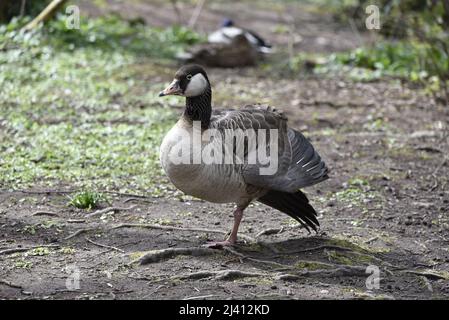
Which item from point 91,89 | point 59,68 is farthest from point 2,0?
point 91,89

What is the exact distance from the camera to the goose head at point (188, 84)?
18.2 ft

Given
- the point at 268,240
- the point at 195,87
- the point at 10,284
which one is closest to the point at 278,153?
the point at 268,240

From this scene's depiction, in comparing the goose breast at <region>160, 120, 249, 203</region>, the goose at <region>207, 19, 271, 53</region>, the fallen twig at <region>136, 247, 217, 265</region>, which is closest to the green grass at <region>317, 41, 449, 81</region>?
the goose at <region>207, 19, 271, 53</region>

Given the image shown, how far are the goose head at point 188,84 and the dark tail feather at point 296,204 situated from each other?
972mm

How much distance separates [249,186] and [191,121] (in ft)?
2.12

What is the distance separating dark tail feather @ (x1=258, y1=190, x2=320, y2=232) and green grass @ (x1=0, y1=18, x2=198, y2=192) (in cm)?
168

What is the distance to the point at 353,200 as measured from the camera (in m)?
7.14

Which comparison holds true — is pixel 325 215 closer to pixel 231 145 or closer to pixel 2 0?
pixel 231 145

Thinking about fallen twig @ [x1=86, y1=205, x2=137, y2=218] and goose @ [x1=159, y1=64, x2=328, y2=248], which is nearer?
goose @ [x1=159, y1=64, x2=328, y2=248]

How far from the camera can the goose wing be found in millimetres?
5559

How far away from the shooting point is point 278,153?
19.0 feet

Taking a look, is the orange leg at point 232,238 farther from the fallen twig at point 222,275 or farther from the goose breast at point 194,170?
the fallen twig at point 222,275

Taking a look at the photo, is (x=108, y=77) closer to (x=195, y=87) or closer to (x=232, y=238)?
(x=195, y=87)

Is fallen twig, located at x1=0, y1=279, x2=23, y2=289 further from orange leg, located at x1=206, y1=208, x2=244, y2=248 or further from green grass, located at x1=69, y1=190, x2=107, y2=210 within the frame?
green grass, located at x1=69, y1=190, x2=107, y2=210
